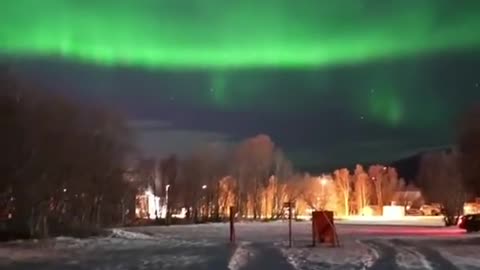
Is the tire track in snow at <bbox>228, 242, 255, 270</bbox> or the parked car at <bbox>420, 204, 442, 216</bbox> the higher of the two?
the parked car at <bbox>420, 204, 442, 216</bbox>

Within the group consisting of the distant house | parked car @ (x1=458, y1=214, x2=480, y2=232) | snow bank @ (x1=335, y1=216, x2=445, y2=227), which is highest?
the distant house

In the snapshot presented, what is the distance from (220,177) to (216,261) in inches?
3200

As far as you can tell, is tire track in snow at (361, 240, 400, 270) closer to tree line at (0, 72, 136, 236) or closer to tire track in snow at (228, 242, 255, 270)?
tire track in snow at (228, 242, 255, 270)

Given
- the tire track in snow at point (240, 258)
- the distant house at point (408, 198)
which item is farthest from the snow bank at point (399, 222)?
the distant house at point (408, 198)

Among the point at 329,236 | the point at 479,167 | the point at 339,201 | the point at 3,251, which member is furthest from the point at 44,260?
the point at 339,201

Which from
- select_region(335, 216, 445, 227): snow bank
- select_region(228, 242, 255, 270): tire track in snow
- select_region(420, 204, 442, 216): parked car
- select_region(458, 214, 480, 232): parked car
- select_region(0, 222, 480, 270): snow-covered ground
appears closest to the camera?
select_region(228, 242, 255, 270): tire track in snow

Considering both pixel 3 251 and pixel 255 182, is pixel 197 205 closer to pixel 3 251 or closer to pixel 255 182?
pixel 255 182

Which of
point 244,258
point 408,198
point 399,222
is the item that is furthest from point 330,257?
point 408,198

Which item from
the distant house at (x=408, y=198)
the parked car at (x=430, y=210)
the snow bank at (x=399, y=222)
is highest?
the distant house at (x=408, y=198)

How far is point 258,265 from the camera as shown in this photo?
2455 centimetres

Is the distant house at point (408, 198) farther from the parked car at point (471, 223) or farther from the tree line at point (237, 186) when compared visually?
the parked car at point (471, 223)

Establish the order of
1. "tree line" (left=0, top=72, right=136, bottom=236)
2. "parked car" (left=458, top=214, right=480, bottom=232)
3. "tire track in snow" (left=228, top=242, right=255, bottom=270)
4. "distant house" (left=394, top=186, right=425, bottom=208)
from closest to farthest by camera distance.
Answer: "tire track in snow" (left=228, top=242, right=255, bottom=270) < "tree line" (left=0, top=72, right=136, bottom=236) < "parked car" (left=458, top=214, right=480, bottom=232) < "distant house" (left=394, top=186, right=425, bottom=208)

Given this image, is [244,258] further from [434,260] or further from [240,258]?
[434,260]

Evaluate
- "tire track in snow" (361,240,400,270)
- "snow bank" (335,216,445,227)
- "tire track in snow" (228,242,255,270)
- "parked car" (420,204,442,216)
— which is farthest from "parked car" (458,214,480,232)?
"parked car" (420,204,442,216)
